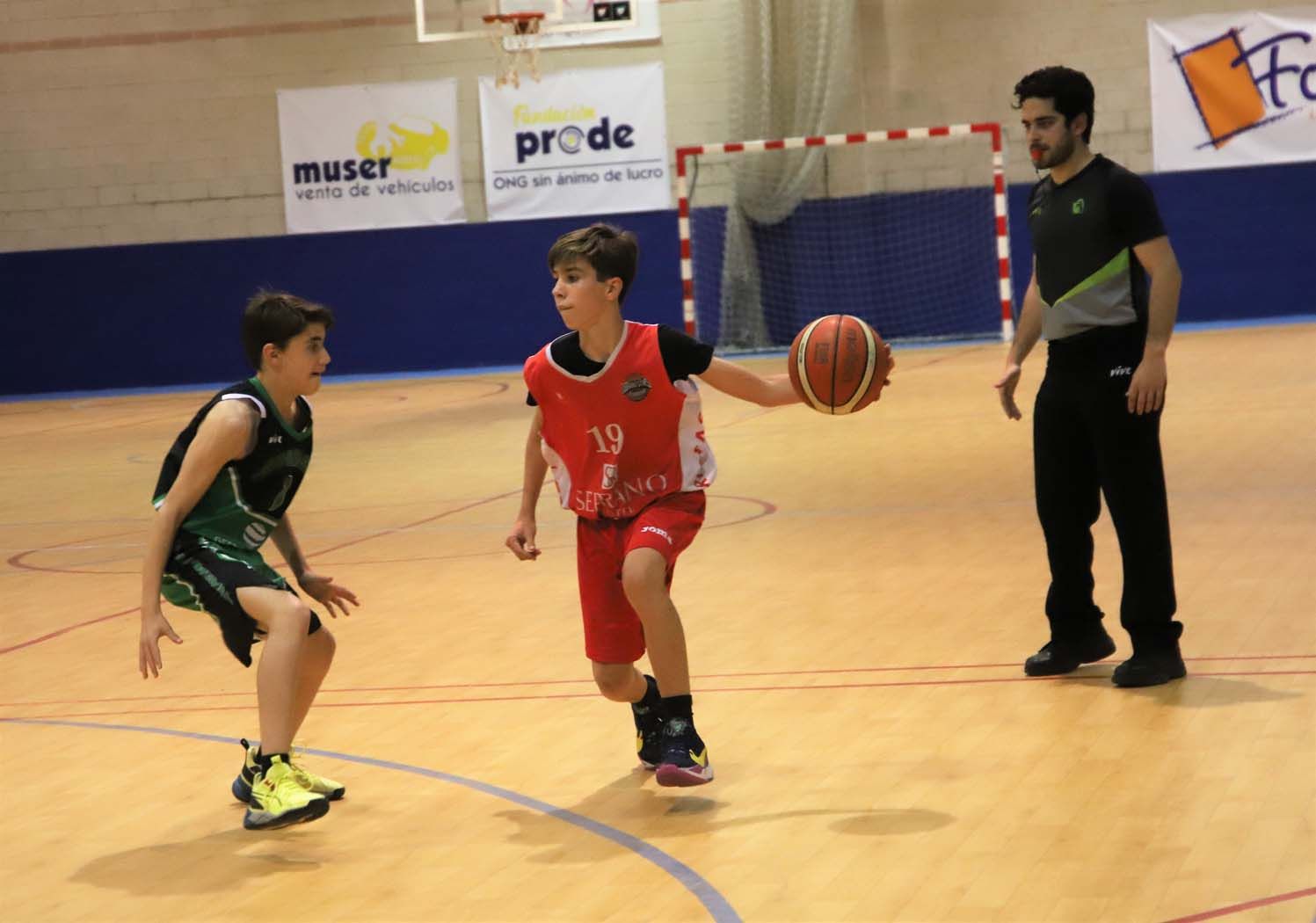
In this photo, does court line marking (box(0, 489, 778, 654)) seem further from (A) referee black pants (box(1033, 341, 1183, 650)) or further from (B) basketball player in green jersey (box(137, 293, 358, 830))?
(A) referee black pants (box(1033, 341, 1183, 650))

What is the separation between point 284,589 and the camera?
14.7ft

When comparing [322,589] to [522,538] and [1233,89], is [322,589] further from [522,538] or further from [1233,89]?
[1233,89]

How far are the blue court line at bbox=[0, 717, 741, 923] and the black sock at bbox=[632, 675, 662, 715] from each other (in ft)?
1.35

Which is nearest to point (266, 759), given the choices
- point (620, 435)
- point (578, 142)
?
point (620, 435)

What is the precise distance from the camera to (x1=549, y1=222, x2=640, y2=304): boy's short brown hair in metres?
4.57

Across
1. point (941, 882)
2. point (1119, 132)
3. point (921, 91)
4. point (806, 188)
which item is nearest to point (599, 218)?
point (806, 188)

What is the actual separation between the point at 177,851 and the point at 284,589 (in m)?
0.68

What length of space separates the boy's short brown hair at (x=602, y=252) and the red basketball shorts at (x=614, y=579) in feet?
1.85

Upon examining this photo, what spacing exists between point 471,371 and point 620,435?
1611 cm

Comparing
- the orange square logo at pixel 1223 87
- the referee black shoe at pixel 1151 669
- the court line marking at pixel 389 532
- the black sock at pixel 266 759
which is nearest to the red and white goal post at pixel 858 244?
the orange square logo at pixel 1223 87

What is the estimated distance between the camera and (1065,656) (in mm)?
5391

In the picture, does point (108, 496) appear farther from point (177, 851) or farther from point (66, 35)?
point (66, 35)

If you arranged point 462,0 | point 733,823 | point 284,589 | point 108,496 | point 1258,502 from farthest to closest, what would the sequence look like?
1. point 462,0
2. point 108,496
3. point 1258,502
4. point 284,589
5. point 733,823

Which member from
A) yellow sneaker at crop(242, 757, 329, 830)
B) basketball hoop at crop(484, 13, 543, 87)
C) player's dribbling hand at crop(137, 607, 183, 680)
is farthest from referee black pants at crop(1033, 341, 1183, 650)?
basketball hoop at crop(484, 13, 543, 87)
